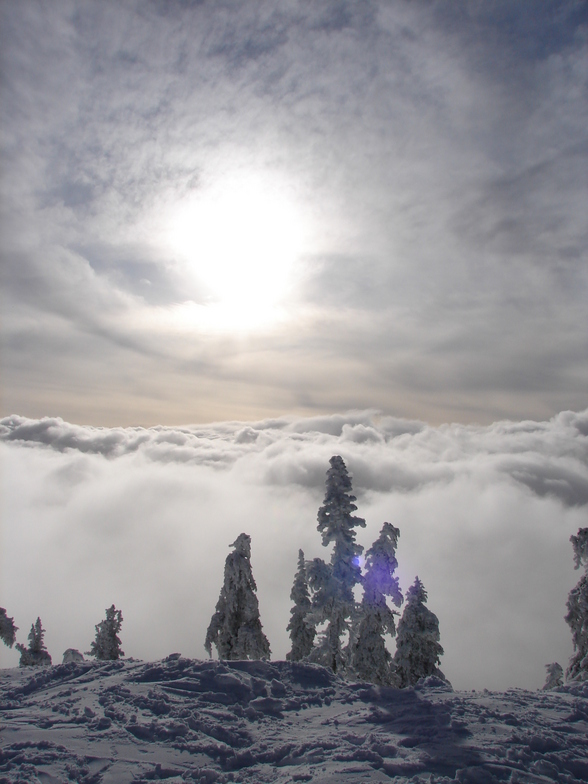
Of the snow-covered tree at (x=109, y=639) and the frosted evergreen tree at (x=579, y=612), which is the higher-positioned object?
the frosted evergreen tree at (x=579, y=612)

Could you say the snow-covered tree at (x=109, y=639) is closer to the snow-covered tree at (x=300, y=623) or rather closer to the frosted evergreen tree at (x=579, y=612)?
the snow-covered tree at (x=300, y=623)

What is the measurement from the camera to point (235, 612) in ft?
102

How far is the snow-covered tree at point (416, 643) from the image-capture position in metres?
26.4

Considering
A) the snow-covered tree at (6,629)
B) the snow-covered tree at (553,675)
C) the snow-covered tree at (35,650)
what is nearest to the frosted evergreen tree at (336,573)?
the snow-covered tree at (553,675)

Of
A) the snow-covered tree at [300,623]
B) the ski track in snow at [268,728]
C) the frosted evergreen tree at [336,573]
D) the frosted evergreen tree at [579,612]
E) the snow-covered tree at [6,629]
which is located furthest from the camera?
the snow-covered tree at [300,623]

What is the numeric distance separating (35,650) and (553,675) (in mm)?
40922

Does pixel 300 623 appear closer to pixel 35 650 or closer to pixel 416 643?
pixel 416 643

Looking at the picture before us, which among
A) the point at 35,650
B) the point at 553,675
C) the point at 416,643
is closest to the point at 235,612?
the point at 416,643

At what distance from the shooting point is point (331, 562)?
26.2m

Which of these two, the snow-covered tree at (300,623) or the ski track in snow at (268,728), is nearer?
the ski track in snow at (268,728)

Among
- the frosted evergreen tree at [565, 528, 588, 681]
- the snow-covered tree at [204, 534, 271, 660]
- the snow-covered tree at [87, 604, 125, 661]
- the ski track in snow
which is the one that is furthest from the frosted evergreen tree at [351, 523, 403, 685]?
the snow-covered tree at [87, 604, 125, 661]

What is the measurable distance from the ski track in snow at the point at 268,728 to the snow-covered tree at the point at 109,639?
2142 cm

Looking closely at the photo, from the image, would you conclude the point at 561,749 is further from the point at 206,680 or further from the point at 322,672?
the point at 206,680

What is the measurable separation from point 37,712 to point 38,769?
3.43 meters
